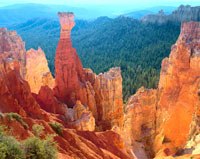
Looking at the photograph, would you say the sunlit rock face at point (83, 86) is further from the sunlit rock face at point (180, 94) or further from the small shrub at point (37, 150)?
the small shrub at point (37, 150)

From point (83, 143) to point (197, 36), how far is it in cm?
1950

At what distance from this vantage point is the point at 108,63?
68.1 meters

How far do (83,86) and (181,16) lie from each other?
65410mm

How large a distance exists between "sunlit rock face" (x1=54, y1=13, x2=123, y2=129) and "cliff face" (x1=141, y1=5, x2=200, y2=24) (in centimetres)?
5754

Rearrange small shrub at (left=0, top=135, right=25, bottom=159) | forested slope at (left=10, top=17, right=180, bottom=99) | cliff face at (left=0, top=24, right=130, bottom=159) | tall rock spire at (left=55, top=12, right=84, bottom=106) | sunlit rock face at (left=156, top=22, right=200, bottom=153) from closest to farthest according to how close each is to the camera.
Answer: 1. small shrub at (left=0, top=135, right=25, bottom=159)
2. cliff face at (left=0, top=24, right=130, bottom=159)
3. sunlit rock face at (left=156, top=22, right=200, bottom=153)
4. tall rock spire at (left=55, top=12, right=84, bottom=106)
5. forested slope at (left=10, top=17, right=180, bottom=99)

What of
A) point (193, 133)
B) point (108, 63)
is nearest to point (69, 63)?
point (193, 133)

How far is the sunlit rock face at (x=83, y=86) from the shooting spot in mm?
25281

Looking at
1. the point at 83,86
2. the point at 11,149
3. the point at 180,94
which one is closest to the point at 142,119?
the point at 180,94

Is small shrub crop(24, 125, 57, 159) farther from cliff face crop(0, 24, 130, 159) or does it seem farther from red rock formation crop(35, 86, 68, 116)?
red rock formation crop(35, 86, 68, 116)

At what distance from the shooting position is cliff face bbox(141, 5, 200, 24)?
80.0m

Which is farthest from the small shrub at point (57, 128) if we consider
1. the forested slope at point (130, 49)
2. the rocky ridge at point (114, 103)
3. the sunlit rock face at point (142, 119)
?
the forested slope at point (130, 49)

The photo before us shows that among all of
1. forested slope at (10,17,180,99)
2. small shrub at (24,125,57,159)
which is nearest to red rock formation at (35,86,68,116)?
small shrub at (24,125,57,159)

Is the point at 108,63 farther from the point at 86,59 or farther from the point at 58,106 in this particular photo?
the point at 58,106

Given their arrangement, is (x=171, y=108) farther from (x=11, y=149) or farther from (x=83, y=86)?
→ (x=11, y=149)
